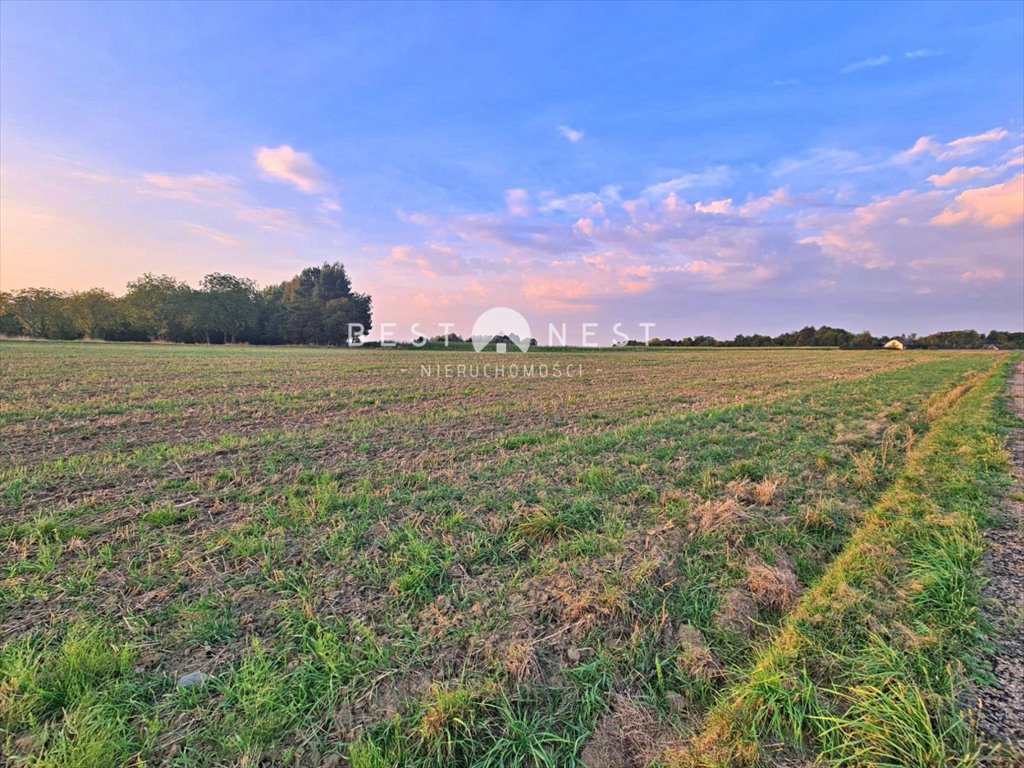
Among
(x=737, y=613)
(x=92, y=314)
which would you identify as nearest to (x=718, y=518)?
(x=737, y=613)

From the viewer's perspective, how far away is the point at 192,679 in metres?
2.46

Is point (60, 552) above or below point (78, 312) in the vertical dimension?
below

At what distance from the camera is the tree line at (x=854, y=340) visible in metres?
90.4

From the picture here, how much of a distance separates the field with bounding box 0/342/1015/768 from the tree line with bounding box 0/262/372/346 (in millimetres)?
71204

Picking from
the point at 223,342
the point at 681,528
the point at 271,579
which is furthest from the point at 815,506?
the point at 223,342

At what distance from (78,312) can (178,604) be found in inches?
4025

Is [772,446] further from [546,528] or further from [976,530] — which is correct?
[546,528]

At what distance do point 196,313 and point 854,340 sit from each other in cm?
14169

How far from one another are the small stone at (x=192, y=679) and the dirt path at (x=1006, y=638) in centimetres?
405

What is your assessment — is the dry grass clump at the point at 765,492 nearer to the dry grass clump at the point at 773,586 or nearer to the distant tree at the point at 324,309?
the dry grass clump at the point at 773,586

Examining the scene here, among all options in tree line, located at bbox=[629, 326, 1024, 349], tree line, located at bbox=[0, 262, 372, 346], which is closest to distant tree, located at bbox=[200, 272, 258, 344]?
tree line, located at bbox=[0, 262, 372, 346]

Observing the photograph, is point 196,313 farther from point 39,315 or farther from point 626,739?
point 626,739

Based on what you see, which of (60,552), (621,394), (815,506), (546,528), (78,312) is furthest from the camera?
(78,312)

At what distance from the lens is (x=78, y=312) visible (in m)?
71.8
